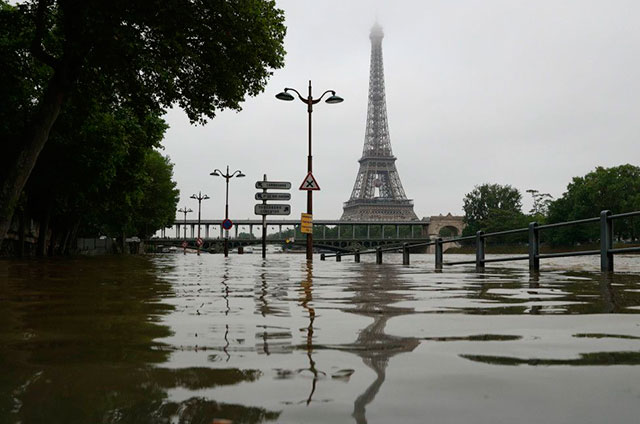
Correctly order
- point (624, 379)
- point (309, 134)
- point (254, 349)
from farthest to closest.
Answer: point (309, 134) < point (254, 349) < point (624, 379)

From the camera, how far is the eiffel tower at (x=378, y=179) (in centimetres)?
11456

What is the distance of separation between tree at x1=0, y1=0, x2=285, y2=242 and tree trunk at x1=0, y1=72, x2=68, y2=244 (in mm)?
19

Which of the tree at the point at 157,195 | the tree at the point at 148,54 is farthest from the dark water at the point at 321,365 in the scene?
the tree at the point at 157,195

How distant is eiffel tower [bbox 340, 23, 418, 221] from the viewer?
376 feet

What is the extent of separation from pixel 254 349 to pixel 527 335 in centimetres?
116

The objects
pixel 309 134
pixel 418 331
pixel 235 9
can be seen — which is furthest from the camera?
pixel 309 134

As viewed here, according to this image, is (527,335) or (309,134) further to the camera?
(309,134)

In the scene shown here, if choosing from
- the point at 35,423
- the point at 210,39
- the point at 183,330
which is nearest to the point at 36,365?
the point at 35,423

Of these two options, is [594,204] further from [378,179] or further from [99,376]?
[99,376]

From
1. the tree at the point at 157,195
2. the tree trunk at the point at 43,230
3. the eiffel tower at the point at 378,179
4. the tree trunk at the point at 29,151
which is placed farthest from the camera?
the eiffel tower at the point at 378,179

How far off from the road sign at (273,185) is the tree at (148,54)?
8673mm

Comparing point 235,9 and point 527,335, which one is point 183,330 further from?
point 235,9

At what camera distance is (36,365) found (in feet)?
5.63

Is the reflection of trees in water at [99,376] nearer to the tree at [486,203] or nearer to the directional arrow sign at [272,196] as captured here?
the directional arrow sign at [272,196]
